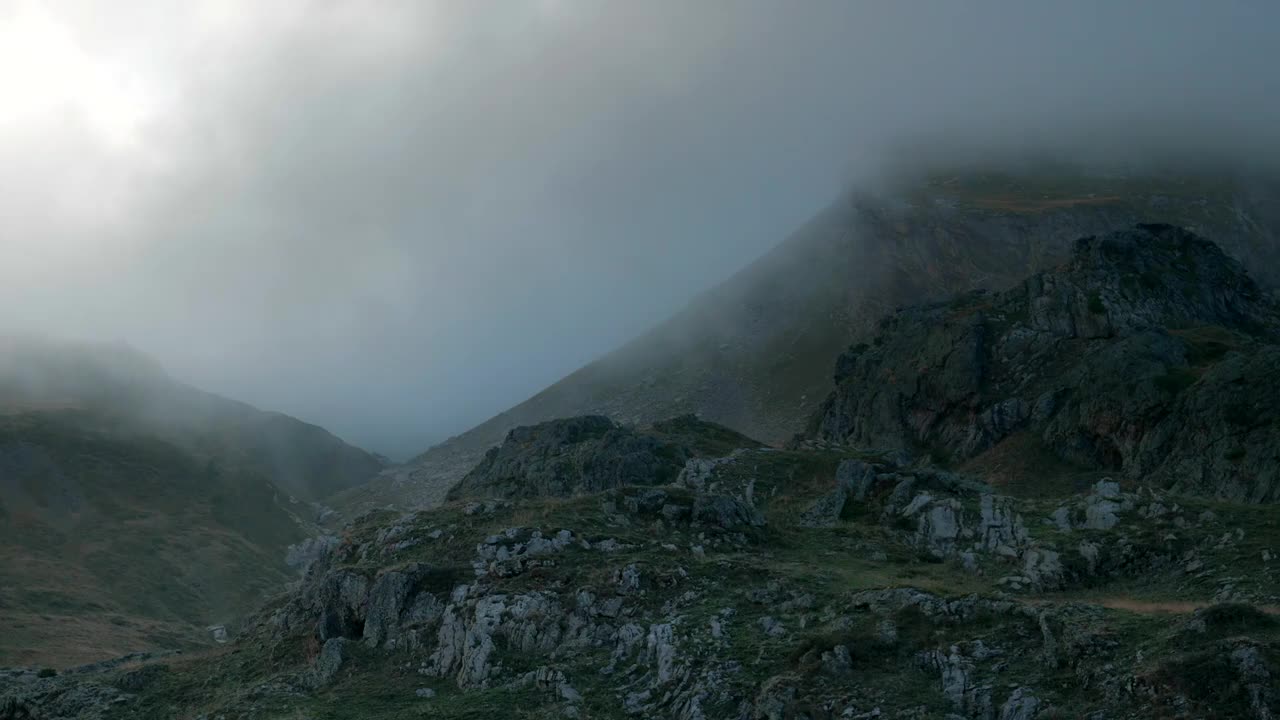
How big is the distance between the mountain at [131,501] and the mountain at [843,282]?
16.9 meters

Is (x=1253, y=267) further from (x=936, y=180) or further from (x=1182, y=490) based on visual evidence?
(x=1182, y=490)

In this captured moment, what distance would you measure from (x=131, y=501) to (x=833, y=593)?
9673 cm

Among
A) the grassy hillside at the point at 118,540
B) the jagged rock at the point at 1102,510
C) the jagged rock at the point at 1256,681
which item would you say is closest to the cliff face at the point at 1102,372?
the jagged rock at the point at 1102,510

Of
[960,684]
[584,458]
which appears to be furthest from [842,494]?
[584,458]

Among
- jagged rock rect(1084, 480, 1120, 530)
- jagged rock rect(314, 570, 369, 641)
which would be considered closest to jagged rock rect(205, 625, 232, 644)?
jagged rock rect(314, 570, 369, 641)

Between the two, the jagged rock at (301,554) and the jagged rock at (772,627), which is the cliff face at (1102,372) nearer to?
the jagged rock at (772,627)

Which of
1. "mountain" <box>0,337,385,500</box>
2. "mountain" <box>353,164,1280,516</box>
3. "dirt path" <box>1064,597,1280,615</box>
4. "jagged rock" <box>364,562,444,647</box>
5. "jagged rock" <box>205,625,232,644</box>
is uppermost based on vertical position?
"mountain" <box>0,337,385,500</box>

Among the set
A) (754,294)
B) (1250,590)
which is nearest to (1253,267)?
(754,294)

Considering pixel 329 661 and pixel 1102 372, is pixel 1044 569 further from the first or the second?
pixel 1102 372

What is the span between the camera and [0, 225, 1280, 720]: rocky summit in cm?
1980

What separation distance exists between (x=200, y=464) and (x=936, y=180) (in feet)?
411

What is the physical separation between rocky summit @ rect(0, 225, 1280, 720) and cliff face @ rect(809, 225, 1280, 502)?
242mm

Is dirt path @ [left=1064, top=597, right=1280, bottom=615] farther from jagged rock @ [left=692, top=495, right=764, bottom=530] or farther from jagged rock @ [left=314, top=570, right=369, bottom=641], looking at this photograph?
jagged rock @ [left=314, top=570, right=369, bottom=641]

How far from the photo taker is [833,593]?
26.2 meters
